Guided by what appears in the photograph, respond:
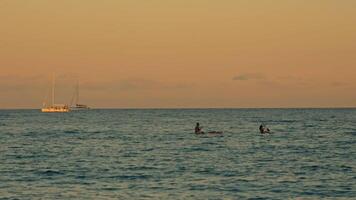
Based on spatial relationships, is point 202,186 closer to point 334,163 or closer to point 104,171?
point 104,171

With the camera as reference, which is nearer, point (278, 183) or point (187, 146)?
point (278, 183)

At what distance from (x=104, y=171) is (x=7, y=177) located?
6766mm

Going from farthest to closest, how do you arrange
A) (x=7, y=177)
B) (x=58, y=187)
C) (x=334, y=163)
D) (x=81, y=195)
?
1. (x=334, y=163)
2. (x=7, y=177)
3. (x=58, y=187)
4. (x=81, y=195)

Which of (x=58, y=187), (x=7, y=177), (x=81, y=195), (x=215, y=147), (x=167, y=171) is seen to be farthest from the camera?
(x=215, y=147)

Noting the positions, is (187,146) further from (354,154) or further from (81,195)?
(81,195)

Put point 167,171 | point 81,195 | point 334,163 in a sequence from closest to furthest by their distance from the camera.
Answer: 1. point 81,195
2. point 167,171
3. point 334,163

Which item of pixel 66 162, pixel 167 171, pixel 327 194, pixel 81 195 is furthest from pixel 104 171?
pixel 327 194

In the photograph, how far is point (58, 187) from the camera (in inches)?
1521

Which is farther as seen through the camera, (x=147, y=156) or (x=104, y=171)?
(x=147, y=156)

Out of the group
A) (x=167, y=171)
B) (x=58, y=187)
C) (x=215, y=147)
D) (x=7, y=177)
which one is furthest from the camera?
(x=215, y=147)

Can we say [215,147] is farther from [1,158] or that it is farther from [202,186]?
[202,186]

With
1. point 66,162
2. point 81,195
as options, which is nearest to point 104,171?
point 66,162

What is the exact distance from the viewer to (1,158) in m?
56.8

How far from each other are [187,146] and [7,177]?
30925 millimetres
